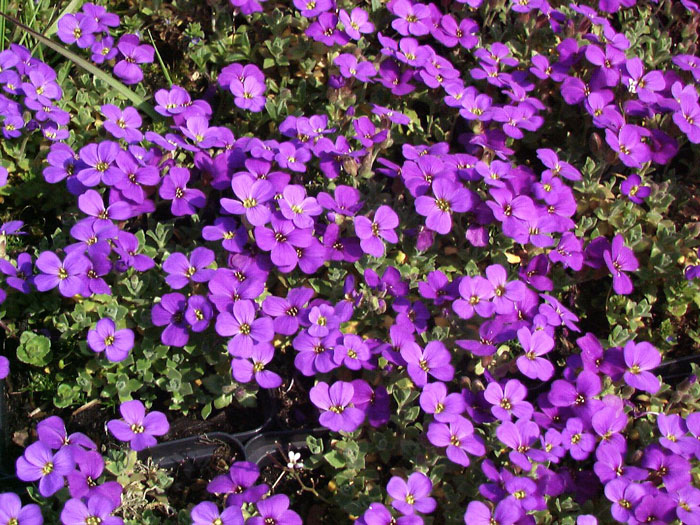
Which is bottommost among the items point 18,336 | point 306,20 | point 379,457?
point 18,336

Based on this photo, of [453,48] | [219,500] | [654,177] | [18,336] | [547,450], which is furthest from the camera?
[453,48]

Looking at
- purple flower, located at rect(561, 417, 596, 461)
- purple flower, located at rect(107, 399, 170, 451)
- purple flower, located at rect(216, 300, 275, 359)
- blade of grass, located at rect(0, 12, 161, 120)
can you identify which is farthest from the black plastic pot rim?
blade of grass, located at rect(0, 12, 161, 120)

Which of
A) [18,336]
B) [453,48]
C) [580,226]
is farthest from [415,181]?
[18,336]

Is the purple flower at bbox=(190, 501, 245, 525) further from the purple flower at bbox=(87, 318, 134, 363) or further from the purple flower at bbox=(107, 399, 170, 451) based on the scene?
the purple flower at bbox=(87, 318, 134, 363)

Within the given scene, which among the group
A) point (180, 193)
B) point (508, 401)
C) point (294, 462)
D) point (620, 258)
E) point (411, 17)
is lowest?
point (294, 462)

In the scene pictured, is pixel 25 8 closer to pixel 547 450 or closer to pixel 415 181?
pixel 415 181

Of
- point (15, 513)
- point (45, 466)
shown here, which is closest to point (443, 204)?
point (45, 466)

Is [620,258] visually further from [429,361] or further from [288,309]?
[288,309]
